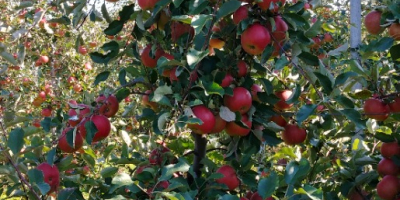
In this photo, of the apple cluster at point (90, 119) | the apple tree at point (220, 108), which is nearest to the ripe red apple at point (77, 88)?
the apple tree at point (220, 108)

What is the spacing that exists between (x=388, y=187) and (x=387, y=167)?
73 millimetres

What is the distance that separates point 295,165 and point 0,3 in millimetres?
5052

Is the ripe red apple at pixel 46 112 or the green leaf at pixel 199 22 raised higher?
the green leaf at pixel 199 22

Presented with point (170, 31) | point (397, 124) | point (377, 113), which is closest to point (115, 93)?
point (170, 31)

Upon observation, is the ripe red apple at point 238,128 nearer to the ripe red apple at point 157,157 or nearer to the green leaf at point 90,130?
the ripe red apple at point 157,157

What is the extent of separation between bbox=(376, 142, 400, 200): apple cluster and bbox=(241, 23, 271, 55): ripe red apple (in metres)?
0.61

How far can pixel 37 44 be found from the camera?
468cm

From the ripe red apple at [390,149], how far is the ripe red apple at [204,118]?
664 millimetres

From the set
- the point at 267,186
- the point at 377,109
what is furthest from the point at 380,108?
the point at 267,186

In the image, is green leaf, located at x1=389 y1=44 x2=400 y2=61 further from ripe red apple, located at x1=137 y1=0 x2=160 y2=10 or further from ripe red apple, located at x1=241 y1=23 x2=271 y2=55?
ripe red apple, located at x1=137 y1=0 x2=160 y2=10

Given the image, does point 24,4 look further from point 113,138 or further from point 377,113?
point 113,138

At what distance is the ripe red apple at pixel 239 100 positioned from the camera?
144 cm

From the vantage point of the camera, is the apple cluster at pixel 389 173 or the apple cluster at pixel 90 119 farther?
the apple cluster at pixel 389 173

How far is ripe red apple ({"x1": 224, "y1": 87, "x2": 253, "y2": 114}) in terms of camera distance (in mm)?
1441
